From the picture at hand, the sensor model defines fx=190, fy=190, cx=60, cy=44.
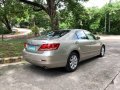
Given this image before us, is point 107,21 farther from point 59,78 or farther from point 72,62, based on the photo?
point 59,78

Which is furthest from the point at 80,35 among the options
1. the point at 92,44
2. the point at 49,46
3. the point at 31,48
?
the point at 31,48

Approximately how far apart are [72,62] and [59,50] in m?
0.81

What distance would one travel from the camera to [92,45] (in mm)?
7246

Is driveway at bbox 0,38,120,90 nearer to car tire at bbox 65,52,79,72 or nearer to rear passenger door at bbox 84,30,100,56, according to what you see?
car tire at bbox 65,52,79,72

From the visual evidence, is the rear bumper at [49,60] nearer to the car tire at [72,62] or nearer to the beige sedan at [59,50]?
the beige sedan at [59,50]

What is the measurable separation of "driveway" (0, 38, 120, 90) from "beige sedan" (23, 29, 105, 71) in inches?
13.8

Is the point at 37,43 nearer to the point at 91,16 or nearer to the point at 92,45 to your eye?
the point at 92,45

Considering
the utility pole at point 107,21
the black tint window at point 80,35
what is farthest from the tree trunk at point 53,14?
the utility pole at point 107,21

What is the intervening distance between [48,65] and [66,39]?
3.43 feet

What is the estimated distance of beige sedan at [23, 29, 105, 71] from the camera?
5402 mm

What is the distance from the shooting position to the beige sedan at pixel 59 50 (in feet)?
17.7

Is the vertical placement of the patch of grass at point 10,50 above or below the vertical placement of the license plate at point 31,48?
below

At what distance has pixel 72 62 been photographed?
19.9ft

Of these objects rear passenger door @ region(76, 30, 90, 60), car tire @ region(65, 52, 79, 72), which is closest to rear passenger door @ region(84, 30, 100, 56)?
rear passenger door @ region(76, 30, 90, 60)
